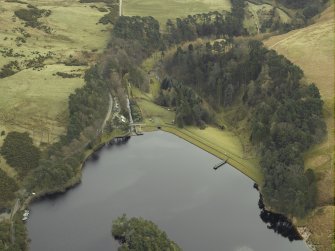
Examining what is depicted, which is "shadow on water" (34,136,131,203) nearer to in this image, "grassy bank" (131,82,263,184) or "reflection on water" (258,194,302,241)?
"grassy bank" (131,82,263,184)

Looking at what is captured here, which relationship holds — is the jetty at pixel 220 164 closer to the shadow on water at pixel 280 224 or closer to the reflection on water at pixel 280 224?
the shadow on water at pixel 280 224

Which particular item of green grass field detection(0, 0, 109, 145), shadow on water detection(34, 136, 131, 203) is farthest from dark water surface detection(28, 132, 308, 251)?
green grass field detection(0, 0, 109, 145)

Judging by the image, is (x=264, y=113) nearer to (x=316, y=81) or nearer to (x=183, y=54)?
(x=316, y=81)

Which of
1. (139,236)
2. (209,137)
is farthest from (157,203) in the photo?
(209,137)

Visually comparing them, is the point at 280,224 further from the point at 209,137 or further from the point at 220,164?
the point at 209,137

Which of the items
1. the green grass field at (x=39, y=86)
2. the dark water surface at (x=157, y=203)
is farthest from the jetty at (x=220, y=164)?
the green grass field at (x=39, y=86)

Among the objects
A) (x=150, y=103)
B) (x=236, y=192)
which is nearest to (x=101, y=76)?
(x=150, y=103)
